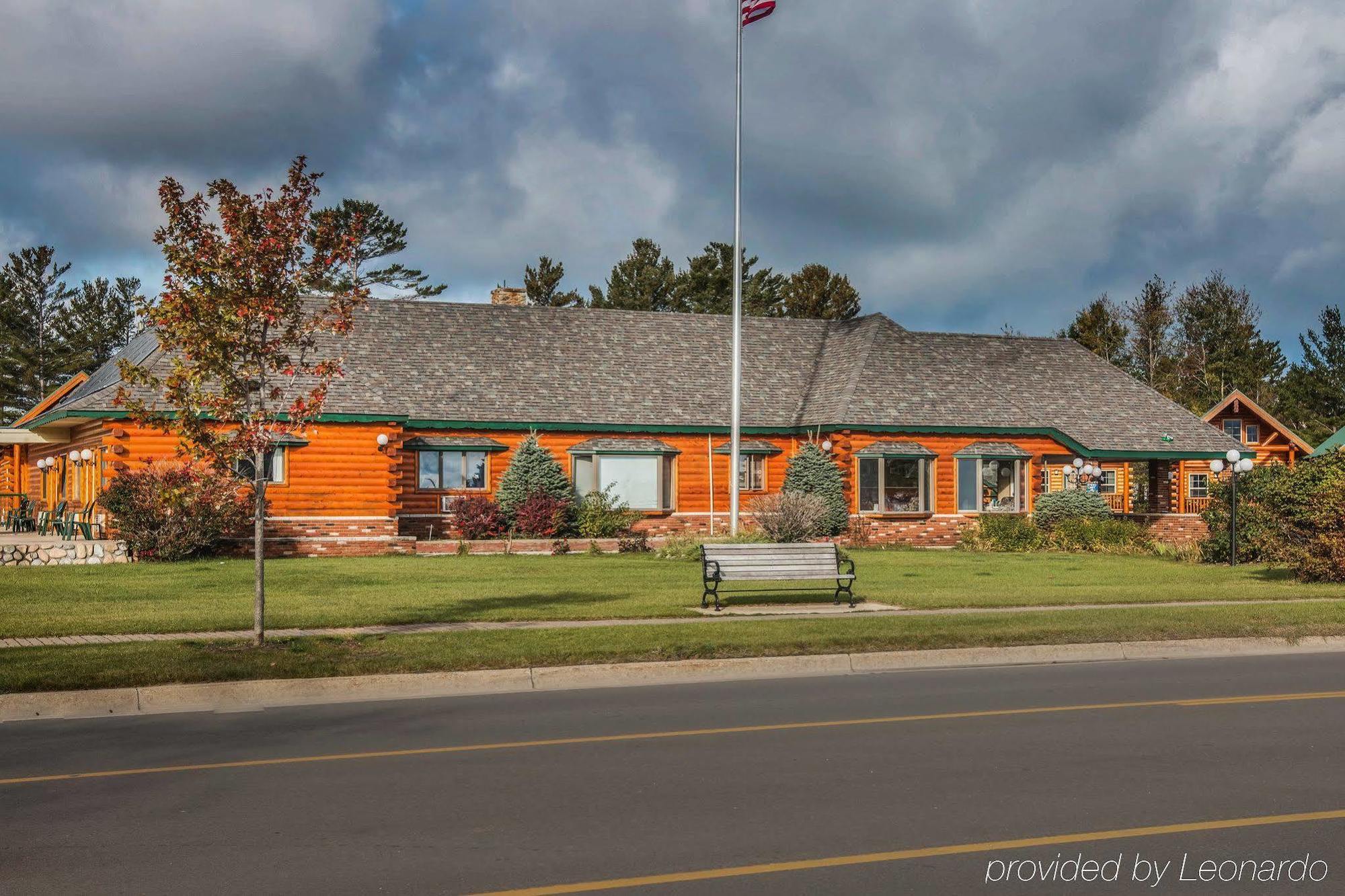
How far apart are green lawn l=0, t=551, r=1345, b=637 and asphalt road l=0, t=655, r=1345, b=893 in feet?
18.0

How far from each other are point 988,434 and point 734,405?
439 inches

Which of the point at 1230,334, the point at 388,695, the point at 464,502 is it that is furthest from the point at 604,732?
the point at 1230,334

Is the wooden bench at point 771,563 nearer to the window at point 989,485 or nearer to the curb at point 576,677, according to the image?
the curb at point 576,677

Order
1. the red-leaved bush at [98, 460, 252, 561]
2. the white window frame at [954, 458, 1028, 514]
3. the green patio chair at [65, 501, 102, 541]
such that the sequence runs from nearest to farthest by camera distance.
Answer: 1. the red-leaved bush at [98, 460, 252, 561]
2. the green patio chair at [65, 501, 102, 541]
3. the white window frame at [954, 458, 1028, 514]

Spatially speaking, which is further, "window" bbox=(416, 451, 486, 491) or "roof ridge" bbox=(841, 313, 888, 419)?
"roof ridge" bbox=(841, 313, 888, 419)

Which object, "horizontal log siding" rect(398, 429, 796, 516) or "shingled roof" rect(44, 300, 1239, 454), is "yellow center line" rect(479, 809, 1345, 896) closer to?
"shingled roof" rect(44, 300, 1239, 454)

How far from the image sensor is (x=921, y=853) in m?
6.91

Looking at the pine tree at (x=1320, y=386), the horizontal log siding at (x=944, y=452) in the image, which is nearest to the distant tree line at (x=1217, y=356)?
the pine tree at (x=1320, y=386)

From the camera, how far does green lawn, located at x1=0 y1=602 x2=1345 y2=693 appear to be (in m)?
12.9

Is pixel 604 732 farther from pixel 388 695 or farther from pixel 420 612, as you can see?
pixel 420 612

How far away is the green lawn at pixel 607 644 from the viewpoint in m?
12.9

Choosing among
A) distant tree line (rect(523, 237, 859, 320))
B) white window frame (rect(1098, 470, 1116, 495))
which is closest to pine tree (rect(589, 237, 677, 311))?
distant tree line (rect(523, 237, 859, 320))

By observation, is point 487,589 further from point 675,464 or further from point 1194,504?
point 1194,504

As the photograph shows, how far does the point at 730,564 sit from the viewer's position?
1925cm
